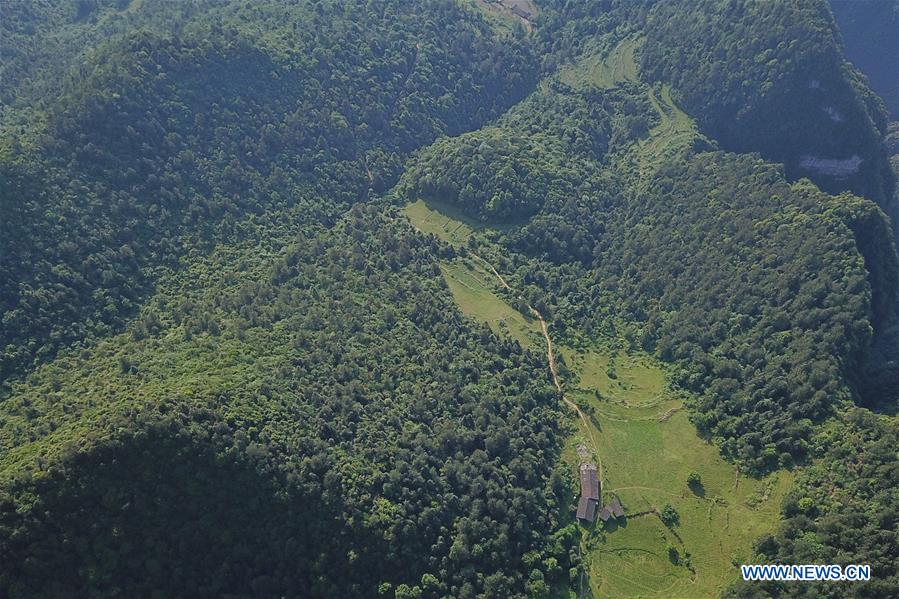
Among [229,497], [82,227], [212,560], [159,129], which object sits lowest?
[212,560]

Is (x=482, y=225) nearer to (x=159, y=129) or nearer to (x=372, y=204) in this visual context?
(x=372, y=204)

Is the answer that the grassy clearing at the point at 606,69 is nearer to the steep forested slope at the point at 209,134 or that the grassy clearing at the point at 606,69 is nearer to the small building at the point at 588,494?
the steep forested slope at the point at 209,134

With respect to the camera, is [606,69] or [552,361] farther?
[606,69]

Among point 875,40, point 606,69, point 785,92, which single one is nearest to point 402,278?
point 606,69

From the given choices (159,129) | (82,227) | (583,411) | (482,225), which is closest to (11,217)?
(82,227)

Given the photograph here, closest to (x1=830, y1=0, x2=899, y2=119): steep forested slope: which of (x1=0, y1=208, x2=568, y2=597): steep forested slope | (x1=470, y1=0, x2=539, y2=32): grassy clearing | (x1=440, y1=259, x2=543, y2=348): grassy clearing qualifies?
(x1=470, y1=0, x2=539, y2=32): grassy clearing

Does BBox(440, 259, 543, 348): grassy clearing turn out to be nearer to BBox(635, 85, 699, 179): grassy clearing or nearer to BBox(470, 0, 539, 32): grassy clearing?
BBox(635, 85, 699, 179): grassy clearing

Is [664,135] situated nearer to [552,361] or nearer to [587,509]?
[552,361]
